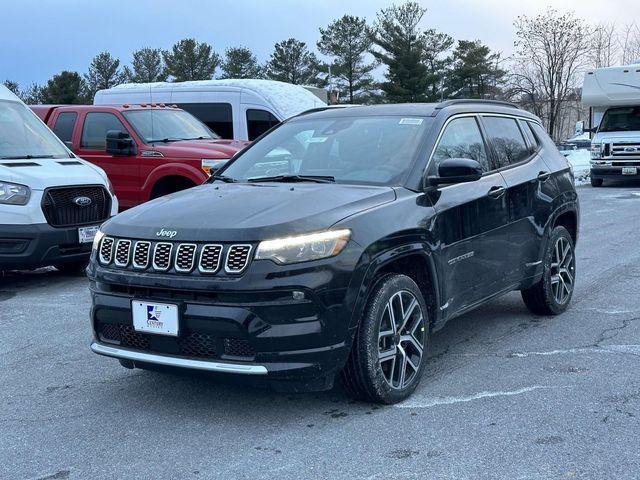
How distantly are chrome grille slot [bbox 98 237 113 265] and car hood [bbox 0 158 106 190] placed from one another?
3.98m

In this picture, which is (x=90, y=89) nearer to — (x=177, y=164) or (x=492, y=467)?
(x=177, y=164)

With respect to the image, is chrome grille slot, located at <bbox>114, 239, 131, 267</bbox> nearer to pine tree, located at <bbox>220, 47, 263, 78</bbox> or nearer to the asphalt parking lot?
the asphalt parking lot

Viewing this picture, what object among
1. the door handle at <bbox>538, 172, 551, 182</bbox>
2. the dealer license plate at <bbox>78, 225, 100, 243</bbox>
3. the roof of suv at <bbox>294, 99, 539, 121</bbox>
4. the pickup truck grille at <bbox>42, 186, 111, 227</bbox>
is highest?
the roof of suv at <bbox>294, 99, 539, 121</bbox>

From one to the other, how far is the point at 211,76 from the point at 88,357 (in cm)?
5677

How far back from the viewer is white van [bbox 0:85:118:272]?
7.97 metres

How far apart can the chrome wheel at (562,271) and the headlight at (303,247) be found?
3.02m

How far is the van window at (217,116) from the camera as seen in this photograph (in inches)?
608

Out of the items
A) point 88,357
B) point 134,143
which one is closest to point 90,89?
point 134,143

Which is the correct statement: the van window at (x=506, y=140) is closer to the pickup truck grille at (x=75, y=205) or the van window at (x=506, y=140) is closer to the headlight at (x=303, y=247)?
the headlight at (x=303, y=247)

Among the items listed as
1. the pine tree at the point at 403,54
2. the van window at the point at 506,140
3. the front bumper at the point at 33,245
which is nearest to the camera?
the van window at the point at 506,140

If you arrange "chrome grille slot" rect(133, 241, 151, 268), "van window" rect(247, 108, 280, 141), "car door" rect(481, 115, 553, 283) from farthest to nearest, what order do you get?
"van window" rect(247, 108, 280, 141)
"car door" rect(481, 115, 553, 283)
"chrome grille slot" rect(133, 241, 151, 268)

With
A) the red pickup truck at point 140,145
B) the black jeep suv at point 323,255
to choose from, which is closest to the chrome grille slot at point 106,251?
the black jeep suv at point 323,255

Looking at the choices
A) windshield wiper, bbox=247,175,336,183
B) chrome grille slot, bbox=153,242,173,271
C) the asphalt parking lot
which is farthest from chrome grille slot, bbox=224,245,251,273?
windshield wiper, bbox=247,175,336,183

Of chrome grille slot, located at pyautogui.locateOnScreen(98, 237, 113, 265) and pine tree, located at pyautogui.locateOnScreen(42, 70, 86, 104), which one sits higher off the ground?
pine tree, located at pyautogui.locateOnScreen(42, 70, 86, 104)
